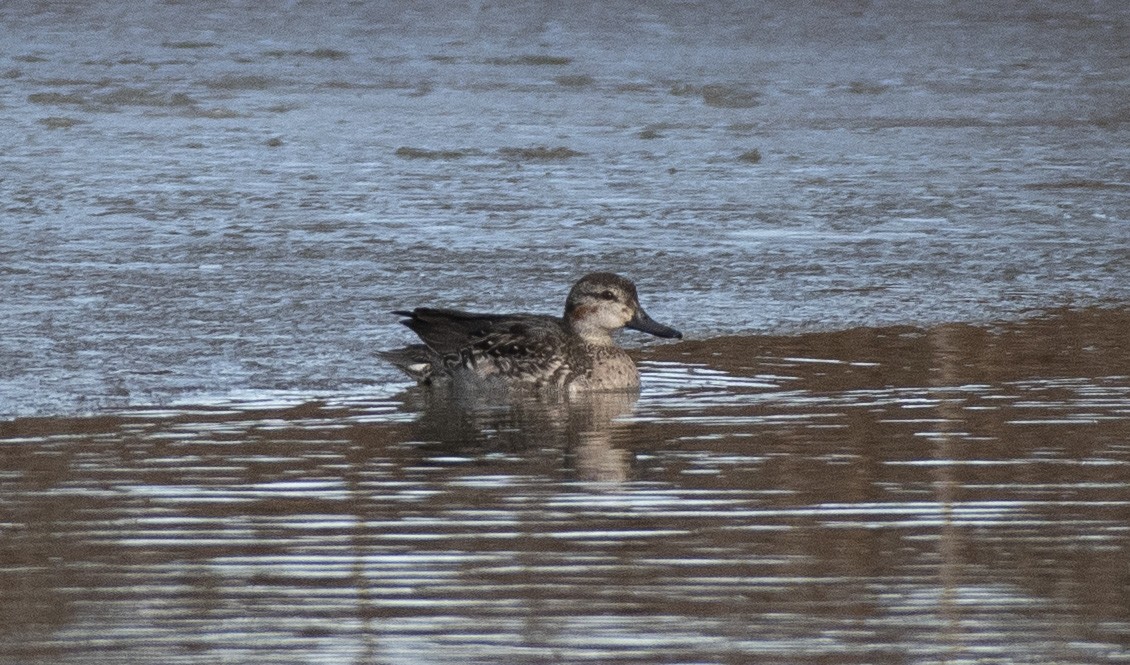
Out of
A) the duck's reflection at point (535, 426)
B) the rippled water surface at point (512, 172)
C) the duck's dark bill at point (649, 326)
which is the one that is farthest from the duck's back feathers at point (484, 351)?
the duck's dark bill at point (649, 326)

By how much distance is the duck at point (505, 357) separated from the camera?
776 cm

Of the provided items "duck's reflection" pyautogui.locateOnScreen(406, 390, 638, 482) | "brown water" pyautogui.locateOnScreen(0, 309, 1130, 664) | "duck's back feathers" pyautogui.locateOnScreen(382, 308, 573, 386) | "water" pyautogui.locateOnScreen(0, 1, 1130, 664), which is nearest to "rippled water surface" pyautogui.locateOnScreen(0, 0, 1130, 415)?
"water" pyautogui.locateOnScreen(0, 1, 1130, 664)

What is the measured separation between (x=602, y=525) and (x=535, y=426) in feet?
6.08

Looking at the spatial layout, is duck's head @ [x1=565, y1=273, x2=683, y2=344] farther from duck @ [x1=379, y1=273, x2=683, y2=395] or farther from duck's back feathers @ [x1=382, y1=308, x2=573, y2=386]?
duck's back feathers @ [x1=382, y1=308, x2=573, y2=386]

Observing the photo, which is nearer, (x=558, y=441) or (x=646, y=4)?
(x=558, y=441)

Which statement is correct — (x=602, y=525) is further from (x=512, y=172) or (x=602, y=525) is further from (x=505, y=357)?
(x=512, y=172)

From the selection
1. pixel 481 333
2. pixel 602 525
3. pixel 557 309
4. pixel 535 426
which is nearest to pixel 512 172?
pixel 557 309

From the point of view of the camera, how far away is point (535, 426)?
7.02 meters

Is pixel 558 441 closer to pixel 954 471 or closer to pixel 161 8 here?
pixel 954 471

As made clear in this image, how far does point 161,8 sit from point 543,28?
371 cm

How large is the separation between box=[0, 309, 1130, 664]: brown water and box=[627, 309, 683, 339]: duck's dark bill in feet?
1.29

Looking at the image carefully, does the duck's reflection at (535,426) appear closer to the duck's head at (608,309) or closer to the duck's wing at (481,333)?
the duck's wing at (481,333)

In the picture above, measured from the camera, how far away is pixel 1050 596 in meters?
4.40

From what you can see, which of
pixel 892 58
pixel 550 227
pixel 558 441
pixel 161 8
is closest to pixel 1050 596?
pixel 558 441
